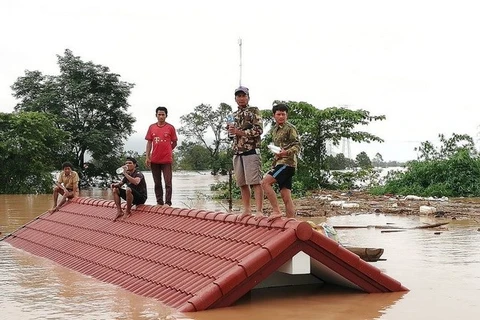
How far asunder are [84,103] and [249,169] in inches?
1433

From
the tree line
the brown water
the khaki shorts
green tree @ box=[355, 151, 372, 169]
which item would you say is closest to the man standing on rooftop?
the khaki shorts

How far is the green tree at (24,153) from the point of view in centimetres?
3556

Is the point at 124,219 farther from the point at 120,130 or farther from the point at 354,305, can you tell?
the point at 120,130

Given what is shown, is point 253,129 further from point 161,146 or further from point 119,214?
point 119,214

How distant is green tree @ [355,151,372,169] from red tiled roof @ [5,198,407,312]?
2295 centimetres

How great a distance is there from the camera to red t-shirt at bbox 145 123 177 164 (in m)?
12.1

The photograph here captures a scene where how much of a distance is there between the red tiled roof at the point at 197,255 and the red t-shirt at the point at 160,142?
1.01m

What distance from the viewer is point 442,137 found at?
31.7m

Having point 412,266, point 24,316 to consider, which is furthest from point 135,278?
point 412,266

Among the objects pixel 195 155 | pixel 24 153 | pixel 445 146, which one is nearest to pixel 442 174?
pixel 445 146

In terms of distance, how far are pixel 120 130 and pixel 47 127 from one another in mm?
8690

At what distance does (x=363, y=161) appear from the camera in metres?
35.6

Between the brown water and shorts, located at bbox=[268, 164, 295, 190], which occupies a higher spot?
shorts, located at bbox=[268, 164, 295, 190]

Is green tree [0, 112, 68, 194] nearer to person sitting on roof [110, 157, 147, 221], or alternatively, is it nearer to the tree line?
the tree line
